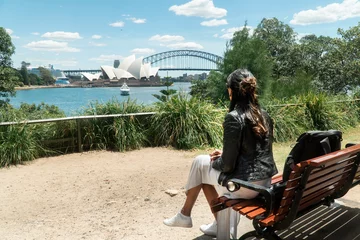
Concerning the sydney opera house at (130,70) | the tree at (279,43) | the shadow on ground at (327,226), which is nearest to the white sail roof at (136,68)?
the sydney opera house at (130,70)

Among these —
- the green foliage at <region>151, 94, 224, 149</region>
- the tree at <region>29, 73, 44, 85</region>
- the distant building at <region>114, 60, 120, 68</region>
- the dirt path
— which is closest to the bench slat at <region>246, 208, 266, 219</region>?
the dirt path

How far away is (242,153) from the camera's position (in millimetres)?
2426

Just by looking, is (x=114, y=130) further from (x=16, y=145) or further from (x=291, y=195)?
(x=291, y=195)

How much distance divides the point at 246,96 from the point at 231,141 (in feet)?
1.25

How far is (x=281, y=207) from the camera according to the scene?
86.1 inches

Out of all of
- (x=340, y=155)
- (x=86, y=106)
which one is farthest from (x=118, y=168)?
(x=340, y=155)

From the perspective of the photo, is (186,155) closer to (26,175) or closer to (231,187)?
(26,175)

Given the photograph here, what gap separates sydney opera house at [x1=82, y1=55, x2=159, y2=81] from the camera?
69188mm

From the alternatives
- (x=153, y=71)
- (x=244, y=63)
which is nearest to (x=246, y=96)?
(x=244, y=63)

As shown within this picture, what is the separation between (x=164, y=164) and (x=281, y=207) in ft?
12.6

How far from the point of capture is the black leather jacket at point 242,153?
2369 mm

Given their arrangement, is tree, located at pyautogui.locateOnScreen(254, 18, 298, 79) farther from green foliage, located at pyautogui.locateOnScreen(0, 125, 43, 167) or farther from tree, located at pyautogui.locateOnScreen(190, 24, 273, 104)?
green foliage, located at pyautogui.locateOnScreen(0, 125, 43, 167)

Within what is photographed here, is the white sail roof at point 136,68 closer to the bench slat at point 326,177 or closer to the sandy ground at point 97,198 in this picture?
the sandy ground at point 97,198

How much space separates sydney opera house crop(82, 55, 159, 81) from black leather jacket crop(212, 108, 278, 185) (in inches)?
2669
